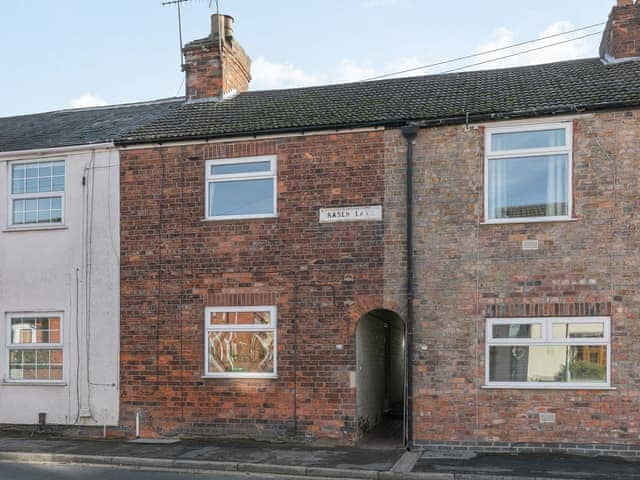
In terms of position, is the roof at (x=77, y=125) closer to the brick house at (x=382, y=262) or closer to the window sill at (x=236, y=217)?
the brick house at (x=382, y=262)

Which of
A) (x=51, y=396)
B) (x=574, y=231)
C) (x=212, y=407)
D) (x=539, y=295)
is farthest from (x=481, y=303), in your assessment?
(x=51, y=396)

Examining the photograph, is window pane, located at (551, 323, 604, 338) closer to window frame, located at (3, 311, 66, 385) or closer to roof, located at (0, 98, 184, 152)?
roof, located at (0, 98, 184, 152)

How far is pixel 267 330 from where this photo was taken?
12.8m

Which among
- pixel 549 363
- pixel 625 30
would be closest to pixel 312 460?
pixel 549 363

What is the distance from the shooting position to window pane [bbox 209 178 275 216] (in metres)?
13.1

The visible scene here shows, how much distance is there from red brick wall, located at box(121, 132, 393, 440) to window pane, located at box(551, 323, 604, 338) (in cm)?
290

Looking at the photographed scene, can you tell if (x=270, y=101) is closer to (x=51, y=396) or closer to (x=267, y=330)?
(x=267, y=330)

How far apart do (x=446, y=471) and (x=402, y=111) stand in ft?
20.1

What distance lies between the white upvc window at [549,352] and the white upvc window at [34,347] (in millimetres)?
8093

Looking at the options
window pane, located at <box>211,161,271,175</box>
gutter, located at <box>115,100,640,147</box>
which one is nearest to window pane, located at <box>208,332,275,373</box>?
window pane, located at <box>211,161,271,175</box>

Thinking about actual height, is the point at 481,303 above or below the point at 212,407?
above

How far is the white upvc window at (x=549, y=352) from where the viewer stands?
11.3m

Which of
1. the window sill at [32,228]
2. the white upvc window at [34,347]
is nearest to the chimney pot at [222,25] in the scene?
the window sill at [32,228]

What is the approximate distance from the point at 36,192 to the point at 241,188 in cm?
431
